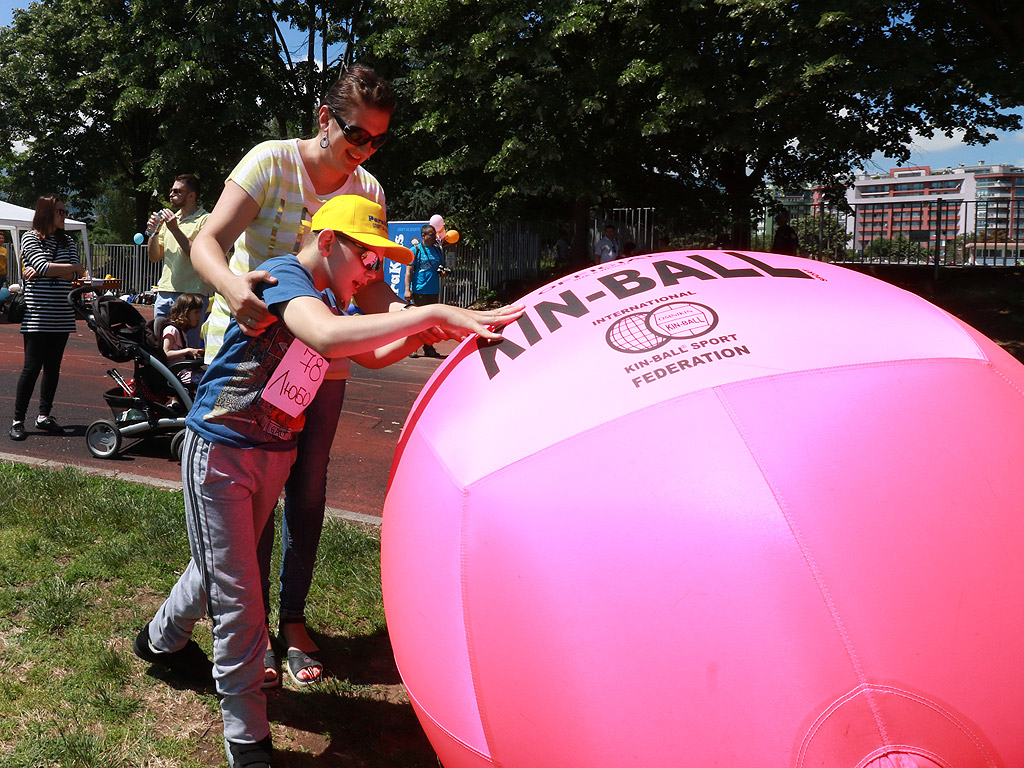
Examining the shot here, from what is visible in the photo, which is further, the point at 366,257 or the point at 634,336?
the point at 366,257

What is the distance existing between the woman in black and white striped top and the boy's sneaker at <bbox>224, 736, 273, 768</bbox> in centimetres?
609

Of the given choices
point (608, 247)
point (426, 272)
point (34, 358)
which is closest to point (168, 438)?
point (34, 358)

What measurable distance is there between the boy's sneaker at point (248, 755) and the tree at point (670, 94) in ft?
48.6

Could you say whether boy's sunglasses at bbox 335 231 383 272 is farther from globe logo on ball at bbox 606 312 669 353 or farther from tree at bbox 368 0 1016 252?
tree at bbox 368 0 1016 252

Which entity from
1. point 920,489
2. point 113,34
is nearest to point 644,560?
point 920,489

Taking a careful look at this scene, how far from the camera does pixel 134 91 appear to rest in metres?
29.0

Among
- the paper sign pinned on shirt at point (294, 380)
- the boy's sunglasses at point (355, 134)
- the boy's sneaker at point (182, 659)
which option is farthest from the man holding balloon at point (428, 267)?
the paper sign pinned on shirt at point (294, 380)

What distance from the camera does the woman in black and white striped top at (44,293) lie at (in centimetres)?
778

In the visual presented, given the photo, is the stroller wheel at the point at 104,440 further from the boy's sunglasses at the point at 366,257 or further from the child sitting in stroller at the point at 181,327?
the boy's sunglasses at the point at 366,257

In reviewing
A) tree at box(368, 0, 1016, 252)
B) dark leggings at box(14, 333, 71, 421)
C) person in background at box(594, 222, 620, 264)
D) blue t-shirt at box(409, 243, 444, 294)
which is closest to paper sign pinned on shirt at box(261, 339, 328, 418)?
dark leggings at box(14, 333, 71, 421)

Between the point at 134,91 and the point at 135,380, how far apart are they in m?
25.5

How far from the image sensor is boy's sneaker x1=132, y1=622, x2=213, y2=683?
11.4 feet

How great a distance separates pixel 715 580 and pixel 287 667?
246 centimetres

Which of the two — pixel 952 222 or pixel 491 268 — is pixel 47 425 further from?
pixel 952 222
